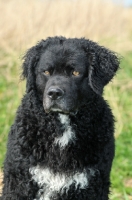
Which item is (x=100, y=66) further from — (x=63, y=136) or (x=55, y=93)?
(x=63, y=136)

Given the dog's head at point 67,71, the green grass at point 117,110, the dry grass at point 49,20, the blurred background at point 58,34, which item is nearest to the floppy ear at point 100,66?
the dog's head at point 67,71

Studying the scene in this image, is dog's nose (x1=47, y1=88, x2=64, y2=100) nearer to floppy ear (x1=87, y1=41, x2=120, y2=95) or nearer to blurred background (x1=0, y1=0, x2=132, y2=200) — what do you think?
floppy ear (x1=87, y1=41, x2=120, y2=95)

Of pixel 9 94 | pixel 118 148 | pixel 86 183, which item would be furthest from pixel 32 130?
→ pixel 9 94

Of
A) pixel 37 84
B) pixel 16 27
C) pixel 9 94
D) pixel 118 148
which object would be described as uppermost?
pixel 16 27

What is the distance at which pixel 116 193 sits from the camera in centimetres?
Result: 664

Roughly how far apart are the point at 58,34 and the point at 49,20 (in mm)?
Answer: 739

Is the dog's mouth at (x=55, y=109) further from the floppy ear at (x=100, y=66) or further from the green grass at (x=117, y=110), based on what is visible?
the green grass at (x=117, y=110)

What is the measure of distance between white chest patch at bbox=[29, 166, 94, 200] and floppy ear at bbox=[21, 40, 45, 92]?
88cm

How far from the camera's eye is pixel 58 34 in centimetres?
1206

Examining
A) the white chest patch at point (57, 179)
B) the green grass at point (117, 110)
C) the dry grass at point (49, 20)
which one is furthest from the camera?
the dry grass at point (49, 20)

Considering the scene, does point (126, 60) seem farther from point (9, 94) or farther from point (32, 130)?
point (32, 130)

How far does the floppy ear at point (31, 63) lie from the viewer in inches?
193

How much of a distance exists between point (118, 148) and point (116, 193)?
7.22 feet

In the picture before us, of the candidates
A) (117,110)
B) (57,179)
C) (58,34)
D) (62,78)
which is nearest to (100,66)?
(62,78)
